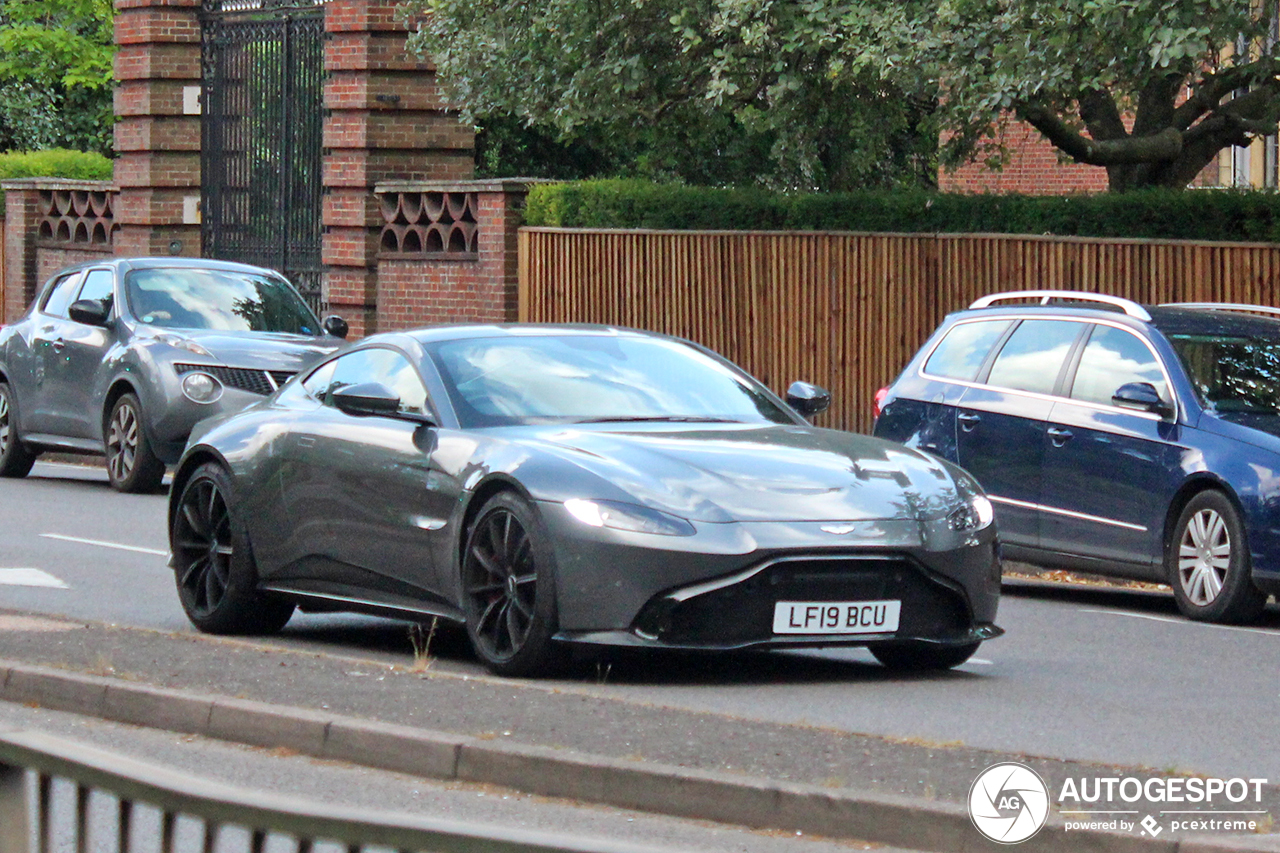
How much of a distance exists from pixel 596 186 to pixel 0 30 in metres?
26.6

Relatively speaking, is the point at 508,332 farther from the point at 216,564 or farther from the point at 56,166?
the point at 56,166

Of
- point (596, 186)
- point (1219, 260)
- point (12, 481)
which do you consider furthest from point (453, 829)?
point (596, 186)

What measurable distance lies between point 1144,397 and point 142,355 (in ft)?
28.5

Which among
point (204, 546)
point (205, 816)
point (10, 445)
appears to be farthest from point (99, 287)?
point (205, 816)

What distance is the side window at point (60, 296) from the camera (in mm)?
18906

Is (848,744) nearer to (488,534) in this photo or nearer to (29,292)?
(488,534)

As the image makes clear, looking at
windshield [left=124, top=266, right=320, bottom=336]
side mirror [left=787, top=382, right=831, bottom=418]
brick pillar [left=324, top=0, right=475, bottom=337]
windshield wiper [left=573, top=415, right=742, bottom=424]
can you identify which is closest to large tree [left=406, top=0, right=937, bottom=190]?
brick pillar [left=324, top=0, right=475, bottom=337]

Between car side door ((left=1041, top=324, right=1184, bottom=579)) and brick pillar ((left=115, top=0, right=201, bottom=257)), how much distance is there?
1799cm

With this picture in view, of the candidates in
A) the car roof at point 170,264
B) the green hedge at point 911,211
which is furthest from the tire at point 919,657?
the car roof at point 170,264

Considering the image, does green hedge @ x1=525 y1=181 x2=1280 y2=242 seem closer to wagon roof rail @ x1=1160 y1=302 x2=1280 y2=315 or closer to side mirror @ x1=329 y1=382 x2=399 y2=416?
wagon roof rail @ x1=1160 y1=302 x2=1280 y2=315

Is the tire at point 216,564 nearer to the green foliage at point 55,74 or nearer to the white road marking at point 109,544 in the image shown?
the white road marking at point 109,544

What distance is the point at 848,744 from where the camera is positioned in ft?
21.6

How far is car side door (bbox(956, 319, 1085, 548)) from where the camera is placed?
40.2 ft

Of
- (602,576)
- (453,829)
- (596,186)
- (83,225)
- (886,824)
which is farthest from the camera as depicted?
(83,225)
